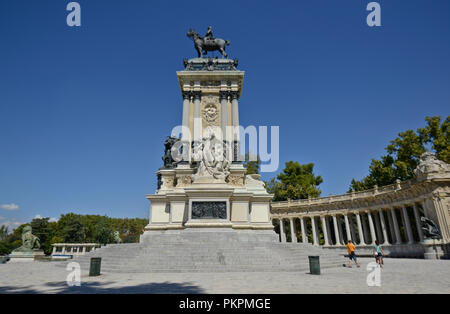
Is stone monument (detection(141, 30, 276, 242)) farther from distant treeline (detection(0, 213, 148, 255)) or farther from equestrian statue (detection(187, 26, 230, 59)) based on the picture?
distant treeline (detection(0, 213, 148, 255))

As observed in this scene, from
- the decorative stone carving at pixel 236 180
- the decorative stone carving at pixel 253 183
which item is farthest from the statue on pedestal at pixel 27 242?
the decorative stone carving at pixel 253 183

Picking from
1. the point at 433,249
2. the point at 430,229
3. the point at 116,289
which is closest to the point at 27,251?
the point at 116,289

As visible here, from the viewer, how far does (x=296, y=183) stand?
2084 inches

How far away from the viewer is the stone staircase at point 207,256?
12766mm

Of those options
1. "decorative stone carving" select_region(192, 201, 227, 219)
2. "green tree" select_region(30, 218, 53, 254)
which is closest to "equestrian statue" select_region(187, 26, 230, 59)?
"decorative stone carving" select_region(192, 201, 227, 219)

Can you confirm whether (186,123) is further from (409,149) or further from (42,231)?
(42,231)

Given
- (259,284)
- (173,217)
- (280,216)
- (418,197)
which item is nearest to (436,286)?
(259,284)

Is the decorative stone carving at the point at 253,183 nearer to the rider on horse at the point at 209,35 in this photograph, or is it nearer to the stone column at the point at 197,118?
the stone column at the point at 197,118

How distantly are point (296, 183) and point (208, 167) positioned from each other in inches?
1447

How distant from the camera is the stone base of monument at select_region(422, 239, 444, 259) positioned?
75.7 feet
